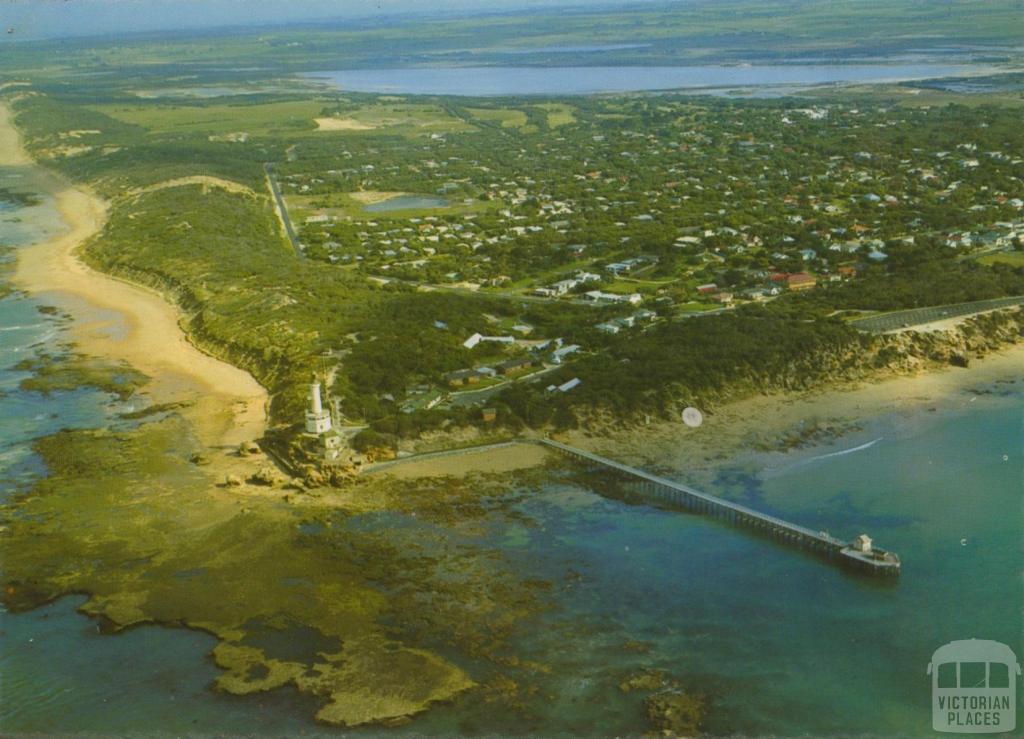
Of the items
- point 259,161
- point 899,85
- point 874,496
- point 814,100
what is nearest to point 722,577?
point 874,496

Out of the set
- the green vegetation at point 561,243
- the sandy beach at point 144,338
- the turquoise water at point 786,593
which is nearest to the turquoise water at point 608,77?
the green vegetation at point 561,243

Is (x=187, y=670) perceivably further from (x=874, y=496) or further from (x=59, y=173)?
(x=59, y=173)

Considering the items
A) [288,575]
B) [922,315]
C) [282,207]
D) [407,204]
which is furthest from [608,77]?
[288,575]

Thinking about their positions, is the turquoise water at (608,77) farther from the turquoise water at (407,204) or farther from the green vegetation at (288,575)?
the green vegetation at (288,575)

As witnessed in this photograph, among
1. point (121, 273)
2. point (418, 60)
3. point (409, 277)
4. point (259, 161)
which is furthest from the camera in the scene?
point (418, 60)

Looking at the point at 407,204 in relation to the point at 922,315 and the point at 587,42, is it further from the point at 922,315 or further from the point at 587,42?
the point at 587,42

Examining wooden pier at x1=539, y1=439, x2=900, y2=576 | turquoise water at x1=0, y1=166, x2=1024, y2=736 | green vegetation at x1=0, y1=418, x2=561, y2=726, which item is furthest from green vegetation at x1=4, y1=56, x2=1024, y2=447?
turquoise water at x1=0, y1=166, x2=1024, y2=736

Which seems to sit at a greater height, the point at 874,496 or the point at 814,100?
the point at 814,100
